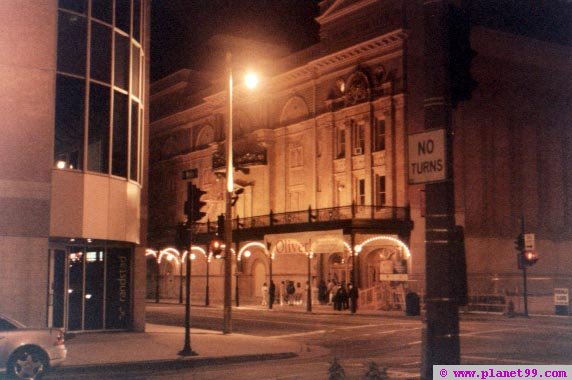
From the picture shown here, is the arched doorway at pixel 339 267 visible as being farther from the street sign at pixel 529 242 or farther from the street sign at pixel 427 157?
the street sign at pixel 427 157

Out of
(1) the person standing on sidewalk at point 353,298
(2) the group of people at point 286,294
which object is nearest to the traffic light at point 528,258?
(1) the person standing on sidewalk at point 353,298

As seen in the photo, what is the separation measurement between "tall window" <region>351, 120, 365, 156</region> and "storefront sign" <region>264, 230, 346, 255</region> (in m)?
6.01

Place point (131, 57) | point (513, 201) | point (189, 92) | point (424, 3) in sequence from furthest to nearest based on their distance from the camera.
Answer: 1. point (189, 92)
2. point (513, 201)
3. point (131, 57)
4. point (424, 3)

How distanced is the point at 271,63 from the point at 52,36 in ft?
123

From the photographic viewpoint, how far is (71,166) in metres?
24.0

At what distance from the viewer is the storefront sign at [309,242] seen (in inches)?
1893

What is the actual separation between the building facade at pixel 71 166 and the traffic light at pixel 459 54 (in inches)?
673

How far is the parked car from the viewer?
48.5 ft

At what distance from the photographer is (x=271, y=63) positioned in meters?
60.4

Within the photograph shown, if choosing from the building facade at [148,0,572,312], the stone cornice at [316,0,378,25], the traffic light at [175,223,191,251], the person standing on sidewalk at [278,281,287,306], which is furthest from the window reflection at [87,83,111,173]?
the person standing on sidewalk at [278,281,287,306]

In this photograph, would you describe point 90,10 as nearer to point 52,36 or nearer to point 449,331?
point 52,36

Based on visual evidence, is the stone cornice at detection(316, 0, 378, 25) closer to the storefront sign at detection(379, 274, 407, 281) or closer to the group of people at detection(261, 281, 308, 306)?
the storefront sign at detection(379, 274, 407, 281)

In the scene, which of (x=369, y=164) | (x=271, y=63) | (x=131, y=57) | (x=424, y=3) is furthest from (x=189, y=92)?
(x=424, y=3)

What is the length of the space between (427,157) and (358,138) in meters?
43.8
